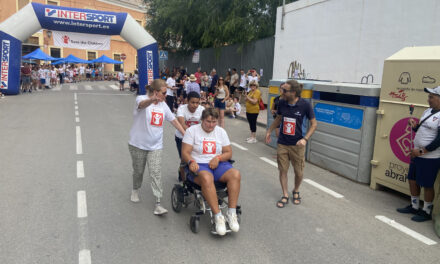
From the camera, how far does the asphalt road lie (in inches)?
151

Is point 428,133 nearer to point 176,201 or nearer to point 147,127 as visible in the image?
point 176,201

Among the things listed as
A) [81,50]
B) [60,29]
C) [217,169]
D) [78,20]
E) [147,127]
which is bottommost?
[217,169]

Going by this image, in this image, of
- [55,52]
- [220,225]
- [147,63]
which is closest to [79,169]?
[220,225]

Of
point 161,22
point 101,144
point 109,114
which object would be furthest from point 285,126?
point 161,22

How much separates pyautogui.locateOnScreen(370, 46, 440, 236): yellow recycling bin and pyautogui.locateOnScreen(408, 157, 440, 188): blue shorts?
592 millimetres

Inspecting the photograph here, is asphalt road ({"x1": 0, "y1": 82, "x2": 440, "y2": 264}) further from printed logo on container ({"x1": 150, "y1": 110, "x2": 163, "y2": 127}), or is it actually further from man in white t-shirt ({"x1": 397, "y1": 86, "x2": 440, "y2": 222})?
printed logo on container ({"x1": 150, "y1": 110, "x2": 163, "y2": 127})

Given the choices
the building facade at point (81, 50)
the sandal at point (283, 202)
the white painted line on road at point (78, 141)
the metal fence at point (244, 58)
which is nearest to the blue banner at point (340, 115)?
the sandal at point (283, 202)

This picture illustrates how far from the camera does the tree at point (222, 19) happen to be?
2031 centimetres

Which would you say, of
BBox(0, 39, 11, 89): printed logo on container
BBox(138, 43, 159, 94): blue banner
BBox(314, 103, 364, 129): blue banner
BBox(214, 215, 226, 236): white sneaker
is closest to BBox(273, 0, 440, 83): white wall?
BBox(314, 103, 364, 129): blue banner

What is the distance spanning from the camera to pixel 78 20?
18.6 m

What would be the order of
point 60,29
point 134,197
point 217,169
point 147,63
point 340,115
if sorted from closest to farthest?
1. point 217,169
2. point 134,197
3. point 340,115
4. point 60,29
5. point 147,63

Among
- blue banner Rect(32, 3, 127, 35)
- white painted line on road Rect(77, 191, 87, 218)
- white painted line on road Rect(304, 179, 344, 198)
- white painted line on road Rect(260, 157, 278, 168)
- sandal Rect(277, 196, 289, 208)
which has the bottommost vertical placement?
white painted line on road Rect(77, 191, 87, 218)

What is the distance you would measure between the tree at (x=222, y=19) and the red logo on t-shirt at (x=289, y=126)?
A: 594 inches

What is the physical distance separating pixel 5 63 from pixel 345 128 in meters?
17.3
